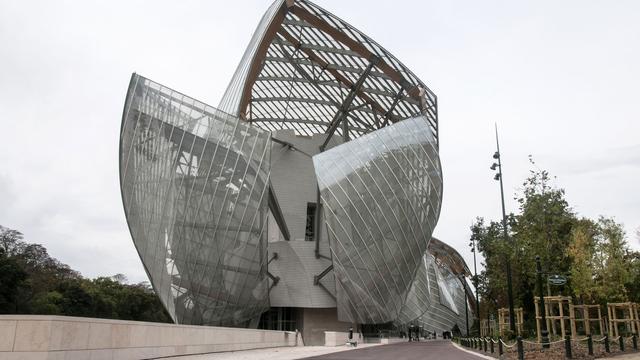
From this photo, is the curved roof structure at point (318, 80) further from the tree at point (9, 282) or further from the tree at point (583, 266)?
the tree at point (9, 282)

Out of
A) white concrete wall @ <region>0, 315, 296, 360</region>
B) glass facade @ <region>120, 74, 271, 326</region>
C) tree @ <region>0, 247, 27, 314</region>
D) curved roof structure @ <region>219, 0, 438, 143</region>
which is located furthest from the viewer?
tree @ <region>0, 247, 27, 314</region>

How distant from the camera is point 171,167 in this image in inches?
1265

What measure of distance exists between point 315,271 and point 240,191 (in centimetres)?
1385

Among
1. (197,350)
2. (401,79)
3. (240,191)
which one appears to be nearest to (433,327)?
(401,79)

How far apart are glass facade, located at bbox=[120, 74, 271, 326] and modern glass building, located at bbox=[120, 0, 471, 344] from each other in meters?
0.08

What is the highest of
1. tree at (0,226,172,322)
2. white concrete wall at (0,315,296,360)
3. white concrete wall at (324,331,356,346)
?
tree at (0,226,172,322)

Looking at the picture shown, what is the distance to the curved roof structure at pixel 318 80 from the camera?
3884cm

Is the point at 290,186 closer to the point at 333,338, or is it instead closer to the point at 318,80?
the point at 318,80

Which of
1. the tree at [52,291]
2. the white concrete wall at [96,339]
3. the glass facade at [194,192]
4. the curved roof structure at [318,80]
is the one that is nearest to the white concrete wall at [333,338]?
the glass facade at [194,192]

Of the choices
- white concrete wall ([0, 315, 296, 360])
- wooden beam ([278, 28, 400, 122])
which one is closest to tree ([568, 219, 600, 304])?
white concrete wall ([0, 315, 296, 360])

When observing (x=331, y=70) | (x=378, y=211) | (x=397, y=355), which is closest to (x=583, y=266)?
(x=397, y=355)

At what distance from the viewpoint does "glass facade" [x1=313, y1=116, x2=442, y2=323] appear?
1428 inches

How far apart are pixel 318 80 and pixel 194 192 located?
20.1 m

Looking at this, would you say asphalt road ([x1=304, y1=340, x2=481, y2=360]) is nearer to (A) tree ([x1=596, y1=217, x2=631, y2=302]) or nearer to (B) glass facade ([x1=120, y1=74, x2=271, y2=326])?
(A) tree ([x1=596, y1=217, x2=631, y2=302])
